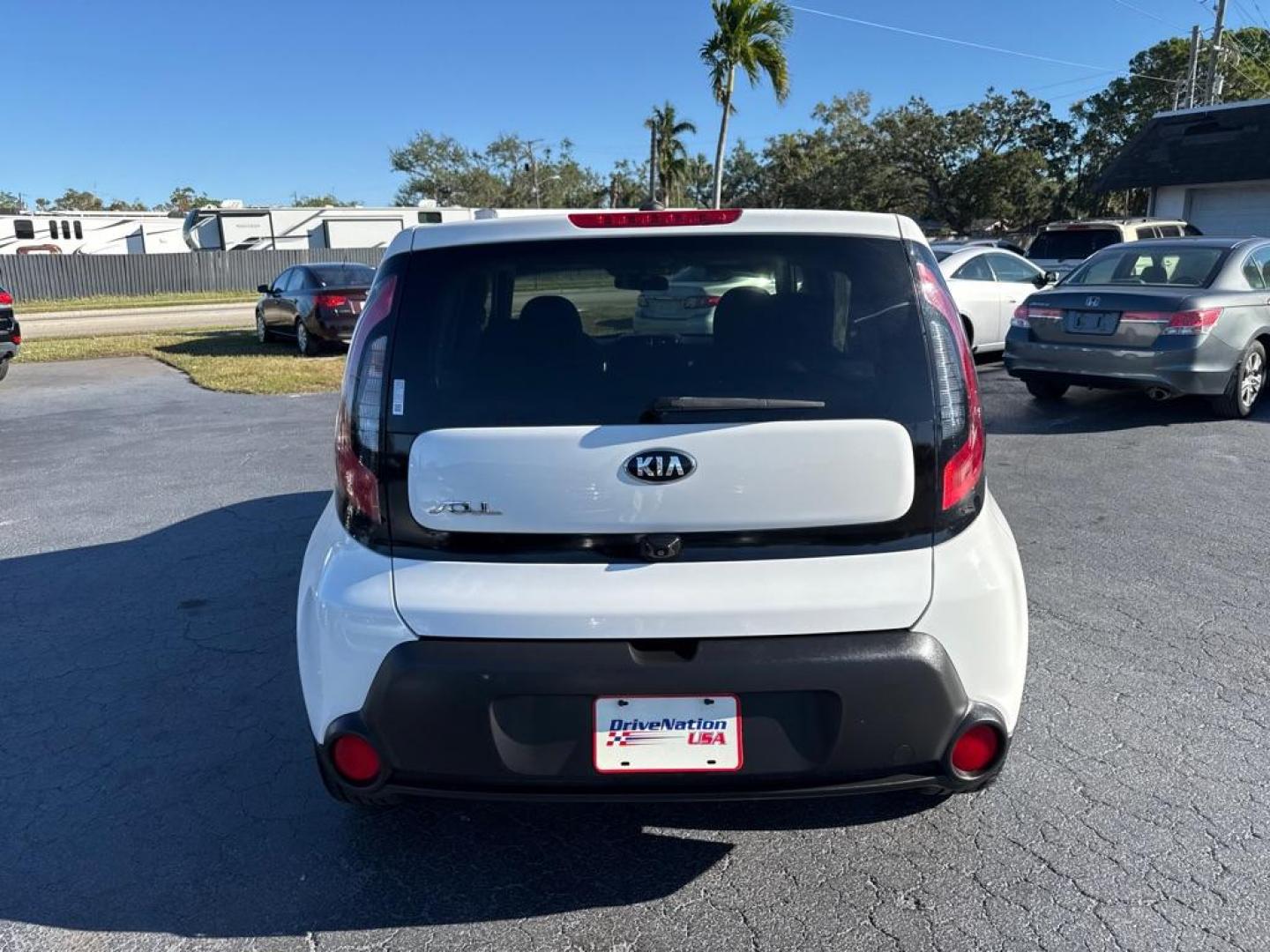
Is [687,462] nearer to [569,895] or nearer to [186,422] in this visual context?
[569,895]

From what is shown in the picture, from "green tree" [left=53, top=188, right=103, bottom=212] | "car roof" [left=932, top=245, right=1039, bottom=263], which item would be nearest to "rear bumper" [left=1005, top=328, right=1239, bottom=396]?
"car roof" [left=932, top=245, right=1039, bottom=263]

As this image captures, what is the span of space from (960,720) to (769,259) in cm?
125

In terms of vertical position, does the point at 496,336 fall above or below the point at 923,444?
above

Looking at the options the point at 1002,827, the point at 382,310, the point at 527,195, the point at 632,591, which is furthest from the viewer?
the point at 527,195

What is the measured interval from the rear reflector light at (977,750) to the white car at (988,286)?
31.3 ft

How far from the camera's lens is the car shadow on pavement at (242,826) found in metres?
2.53

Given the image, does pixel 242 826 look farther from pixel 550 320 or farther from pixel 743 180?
pixel 743 180

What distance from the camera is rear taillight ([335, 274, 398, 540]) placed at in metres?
2.39

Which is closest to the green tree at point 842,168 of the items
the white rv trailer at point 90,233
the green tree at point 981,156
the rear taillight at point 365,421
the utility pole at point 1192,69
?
the green tree at point 981,156

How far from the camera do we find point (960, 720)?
2.31m

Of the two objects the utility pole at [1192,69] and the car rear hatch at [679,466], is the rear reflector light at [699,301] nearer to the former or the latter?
the car rear hatch at [679,466]

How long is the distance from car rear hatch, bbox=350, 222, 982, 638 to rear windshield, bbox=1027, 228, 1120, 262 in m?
14.6

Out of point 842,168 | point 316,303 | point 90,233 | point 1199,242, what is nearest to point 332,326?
point 316,303

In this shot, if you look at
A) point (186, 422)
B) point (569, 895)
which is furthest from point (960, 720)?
point (186, 422)
